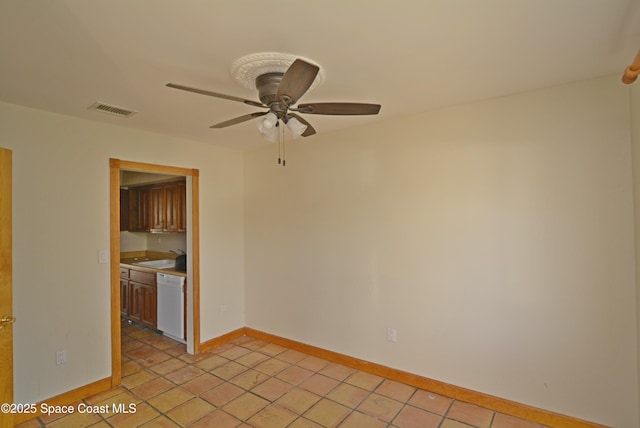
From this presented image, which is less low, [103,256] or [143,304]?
[103,256]

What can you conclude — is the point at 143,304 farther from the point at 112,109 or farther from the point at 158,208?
the point at 112,109

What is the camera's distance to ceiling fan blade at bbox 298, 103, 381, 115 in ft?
6.09

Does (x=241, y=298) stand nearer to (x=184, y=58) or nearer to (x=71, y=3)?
(x=184, y=58)

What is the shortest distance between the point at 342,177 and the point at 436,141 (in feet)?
3.33

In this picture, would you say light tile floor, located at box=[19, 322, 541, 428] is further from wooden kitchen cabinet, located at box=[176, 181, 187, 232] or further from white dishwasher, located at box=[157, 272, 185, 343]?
wooden kitchen cabinet, located at box=[176, 181, 187, 232]

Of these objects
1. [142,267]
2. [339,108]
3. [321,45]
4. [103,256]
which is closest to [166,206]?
[142,267]

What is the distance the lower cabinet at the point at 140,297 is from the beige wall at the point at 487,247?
2.05m

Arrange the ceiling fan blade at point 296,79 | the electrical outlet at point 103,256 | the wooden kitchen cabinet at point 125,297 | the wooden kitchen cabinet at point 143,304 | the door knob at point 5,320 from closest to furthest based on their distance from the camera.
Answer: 1. the ceiling fan blade at point 296,79
2. the door knob at point 5,320
3. the electrical outlet at point 103,256
4. the wooden kitchen cabinet at point 143,304
5. the wooden kitchen cabinet at point 125,297

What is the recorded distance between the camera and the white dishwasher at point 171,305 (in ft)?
12.7

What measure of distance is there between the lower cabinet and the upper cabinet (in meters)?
0.70

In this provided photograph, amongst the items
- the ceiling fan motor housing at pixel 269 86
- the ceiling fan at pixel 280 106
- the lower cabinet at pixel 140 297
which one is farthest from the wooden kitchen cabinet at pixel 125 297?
the ceiling fan motor housing at pixel 269 86

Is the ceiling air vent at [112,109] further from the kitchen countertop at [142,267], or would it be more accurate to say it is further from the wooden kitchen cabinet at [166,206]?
the kitchen countertop at [142,267]

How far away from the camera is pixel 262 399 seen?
2756 mm

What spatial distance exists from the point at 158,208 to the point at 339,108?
387cm
